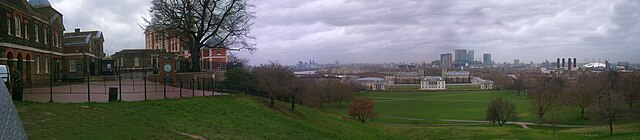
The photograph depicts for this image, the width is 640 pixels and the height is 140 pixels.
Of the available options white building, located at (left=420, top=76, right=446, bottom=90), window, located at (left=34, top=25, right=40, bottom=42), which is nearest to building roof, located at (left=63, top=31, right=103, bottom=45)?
window, located at (left=34, top=25, right=40, bottom=42)

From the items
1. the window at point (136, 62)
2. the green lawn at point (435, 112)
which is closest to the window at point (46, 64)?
the window at point (136, 62)

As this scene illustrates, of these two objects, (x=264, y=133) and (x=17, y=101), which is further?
(x=264, y=133)

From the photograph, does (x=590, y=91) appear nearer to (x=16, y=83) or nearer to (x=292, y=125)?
(x=292, y=125)

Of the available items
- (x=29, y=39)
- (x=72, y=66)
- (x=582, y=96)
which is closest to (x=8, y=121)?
(x=29, y=39)

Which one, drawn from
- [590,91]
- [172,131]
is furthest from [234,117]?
[590,91]

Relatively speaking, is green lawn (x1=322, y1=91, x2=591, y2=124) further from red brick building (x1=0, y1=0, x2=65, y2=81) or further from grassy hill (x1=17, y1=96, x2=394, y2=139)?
grassy hill (x1=17, y1=96, x2=394, y2=139)

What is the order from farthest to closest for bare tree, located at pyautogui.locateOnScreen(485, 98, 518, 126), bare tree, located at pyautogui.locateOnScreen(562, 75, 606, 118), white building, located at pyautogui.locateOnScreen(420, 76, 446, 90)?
white building, located at pyautogui.locateOnScreen(420, 76, 446, 90)
bare tree, located at pyautogui.locateOnScreen(562, 75, 606, 118)
bare tree, located at pyautogui.locateOnScreen(485, 98, 518, 126)

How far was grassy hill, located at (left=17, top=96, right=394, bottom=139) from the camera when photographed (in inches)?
405

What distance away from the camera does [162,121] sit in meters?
13.2

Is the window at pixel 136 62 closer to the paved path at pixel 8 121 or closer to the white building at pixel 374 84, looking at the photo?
the paved path at pixel 8 121

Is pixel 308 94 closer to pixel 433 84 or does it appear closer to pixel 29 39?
pixel 29 39

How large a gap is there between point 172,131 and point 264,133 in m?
3.64

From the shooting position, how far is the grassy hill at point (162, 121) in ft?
33.7

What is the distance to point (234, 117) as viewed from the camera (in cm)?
1695
